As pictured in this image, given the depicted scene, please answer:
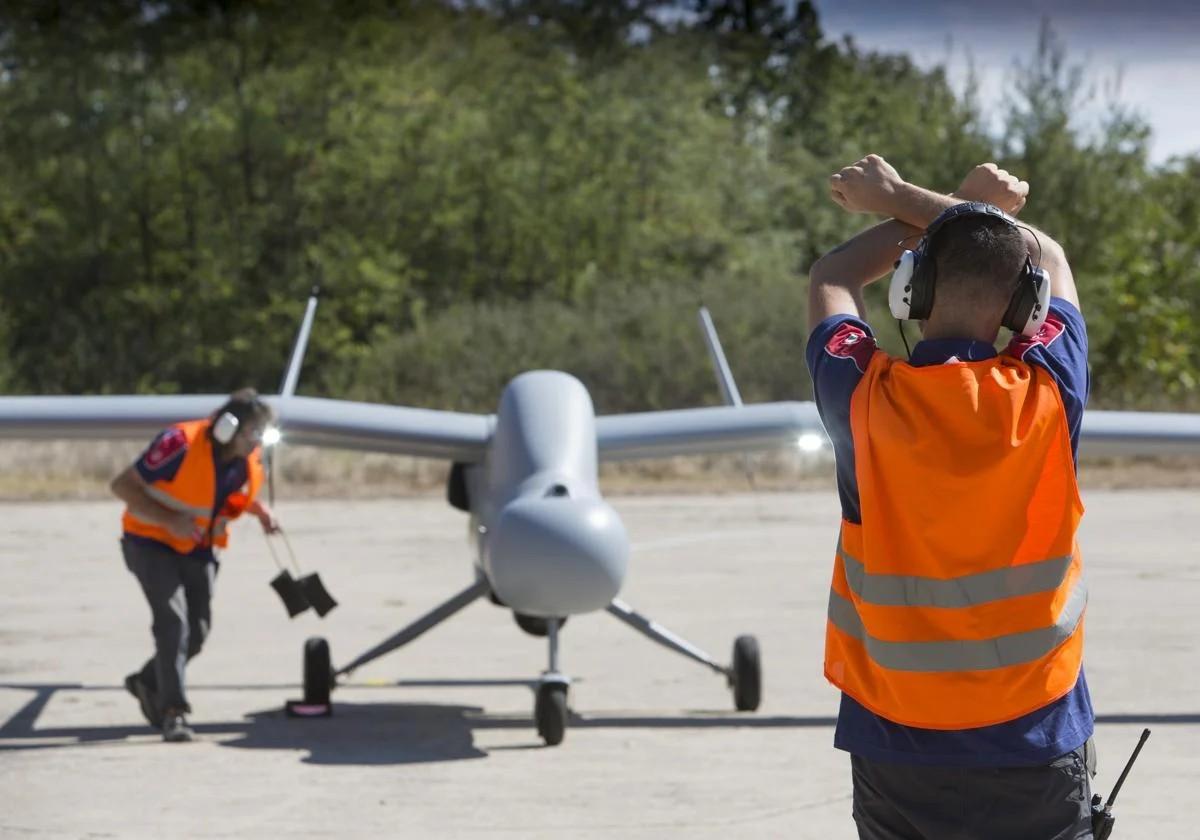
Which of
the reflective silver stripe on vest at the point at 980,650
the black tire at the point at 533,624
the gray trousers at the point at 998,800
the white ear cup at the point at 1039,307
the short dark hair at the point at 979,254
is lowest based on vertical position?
the black tire at the point at 533,624

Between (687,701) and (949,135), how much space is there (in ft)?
85.8

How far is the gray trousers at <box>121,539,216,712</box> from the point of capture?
8438mm

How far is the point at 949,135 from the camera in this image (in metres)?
34.0

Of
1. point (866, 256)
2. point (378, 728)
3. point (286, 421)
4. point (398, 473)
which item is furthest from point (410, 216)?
point (866, 256)

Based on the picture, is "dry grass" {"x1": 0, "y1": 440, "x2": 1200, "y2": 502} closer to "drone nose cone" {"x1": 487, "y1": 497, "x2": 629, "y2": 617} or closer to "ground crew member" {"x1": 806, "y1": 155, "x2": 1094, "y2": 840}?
"drone nose cone" {"x1": 487, "y1": 497, "x2": 629, "y2": 617}

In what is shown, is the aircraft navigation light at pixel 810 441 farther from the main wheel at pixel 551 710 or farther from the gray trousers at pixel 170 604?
the gray trousers at pixel 170 604

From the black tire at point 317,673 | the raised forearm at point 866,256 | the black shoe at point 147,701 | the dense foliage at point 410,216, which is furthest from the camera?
the dense foliage at point 410,216

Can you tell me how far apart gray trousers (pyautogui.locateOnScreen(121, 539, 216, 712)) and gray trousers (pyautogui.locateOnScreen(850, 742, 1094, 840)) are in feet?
19.7

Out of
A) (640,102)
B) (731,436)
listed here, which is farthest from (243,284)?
(731,436)

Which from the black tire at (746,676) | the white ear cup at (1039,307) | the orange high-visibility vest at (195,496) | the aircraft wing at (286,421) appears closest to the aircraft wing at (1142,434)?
the black tire at (746,676)

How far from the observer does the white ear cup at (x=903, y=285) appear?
3.06 metres

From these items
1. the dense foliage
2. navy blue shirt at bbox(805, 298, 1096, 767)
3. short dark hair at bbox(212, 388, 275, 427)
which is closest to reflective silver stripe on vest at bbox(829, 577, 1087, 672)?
navy blue shirt at bbox(805, 298, 1096, 767)

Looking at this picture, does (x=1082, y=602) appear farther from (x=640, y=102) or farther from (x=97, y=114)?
(x=640, y=102)

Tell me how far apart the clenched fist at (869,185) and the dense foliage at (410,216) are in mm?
29437
